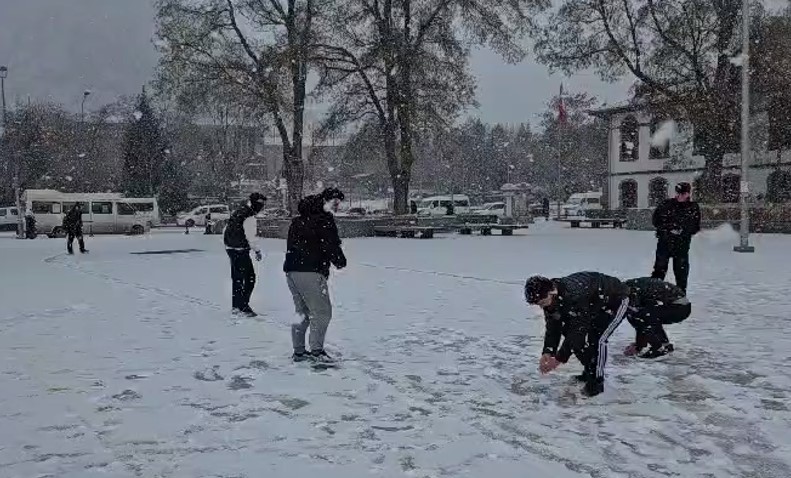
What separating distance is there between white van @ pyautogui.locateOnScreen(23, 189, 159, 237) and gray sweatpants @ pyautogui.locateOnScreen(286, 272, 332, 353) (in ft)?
115

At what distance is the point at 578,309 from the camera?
570 cm

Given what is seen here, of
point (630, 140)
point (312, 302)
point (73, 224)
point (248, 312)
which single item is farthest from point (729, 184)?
→ point (312, 302)

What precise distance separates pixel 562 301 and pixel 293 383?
2.34 m

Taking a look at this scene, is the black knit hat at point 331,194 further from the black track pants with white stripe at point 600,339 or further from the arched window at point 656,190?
the arched window at point 656,190

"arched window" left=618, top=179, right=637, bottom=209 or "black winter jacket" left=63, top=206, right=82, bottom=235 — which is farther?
"arched window" left=618, top=179, right=637, bottom=209

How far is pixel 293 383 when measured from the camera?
641cm

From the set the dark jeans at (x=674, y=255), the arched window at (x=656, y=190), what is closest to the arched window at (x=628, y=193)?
the arched window at (x=656, y=190)

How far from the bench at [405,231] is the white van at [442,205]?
446 inches

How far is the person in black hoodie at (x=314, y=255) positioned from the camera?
6.78 metres

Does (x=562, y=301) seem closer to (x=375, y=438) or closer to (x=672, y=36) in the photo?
(x=375, y=438)

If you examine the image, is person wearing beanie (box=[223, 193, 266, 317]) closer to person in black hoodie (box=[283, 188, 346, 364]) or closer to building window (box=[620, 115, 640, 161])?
person in black hoodie (box=[283, 188, 346, 364])

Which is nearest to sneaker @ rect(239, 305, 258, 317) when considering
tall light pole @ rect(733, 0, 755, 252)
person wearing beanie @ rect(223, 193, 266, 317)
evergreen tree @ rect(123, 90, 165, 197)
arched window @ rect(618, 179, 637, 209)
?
person wearing beanie @ rect(223, 193, 266, 317)

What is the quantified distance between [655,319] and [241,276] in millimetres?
5483

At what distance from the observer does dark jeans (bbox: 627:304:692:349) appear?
6918 millimetres
